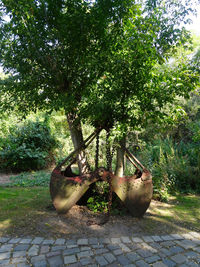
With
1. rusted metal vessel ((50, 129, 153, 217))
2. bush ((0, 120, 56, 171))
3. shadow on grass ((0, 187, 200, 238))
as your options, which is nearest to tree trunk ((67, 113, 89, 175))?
rusted metal vessel ((50, 129, 153, 217))

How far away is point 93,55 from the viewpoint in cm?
347

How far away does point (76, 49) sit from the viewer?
359 centimetres

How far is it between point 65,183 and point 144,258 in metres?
1.67

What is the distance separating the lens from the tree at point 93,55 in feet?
10.3

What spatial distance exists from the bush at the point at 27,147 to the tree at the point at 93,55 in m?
5.42

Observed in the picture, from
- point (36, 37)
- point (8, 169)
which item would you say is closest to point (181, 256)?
point (36, 37)

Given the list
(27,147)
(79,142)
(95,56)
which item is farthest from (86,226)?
(27,147)

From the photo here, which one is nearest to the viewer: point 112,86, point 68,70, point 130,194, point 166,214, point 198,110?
point 112,86

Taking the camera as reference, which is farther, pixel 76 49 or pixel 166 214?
pixel 166 214

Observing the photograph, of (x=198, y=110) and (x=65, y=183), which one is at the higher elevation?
(x=198, y=110)

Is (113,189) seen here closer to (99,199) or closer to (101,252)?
(99,199)

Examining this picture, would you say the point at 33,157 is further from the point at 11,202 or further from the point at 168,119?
the point at 168,119

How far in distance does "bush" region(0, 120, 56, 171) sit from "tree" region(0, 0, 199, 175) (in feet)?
17.8

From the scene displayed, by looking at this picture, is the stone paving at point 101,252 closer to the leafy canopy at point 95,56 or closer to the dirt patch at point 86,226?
the dirt patch at point 86,226
